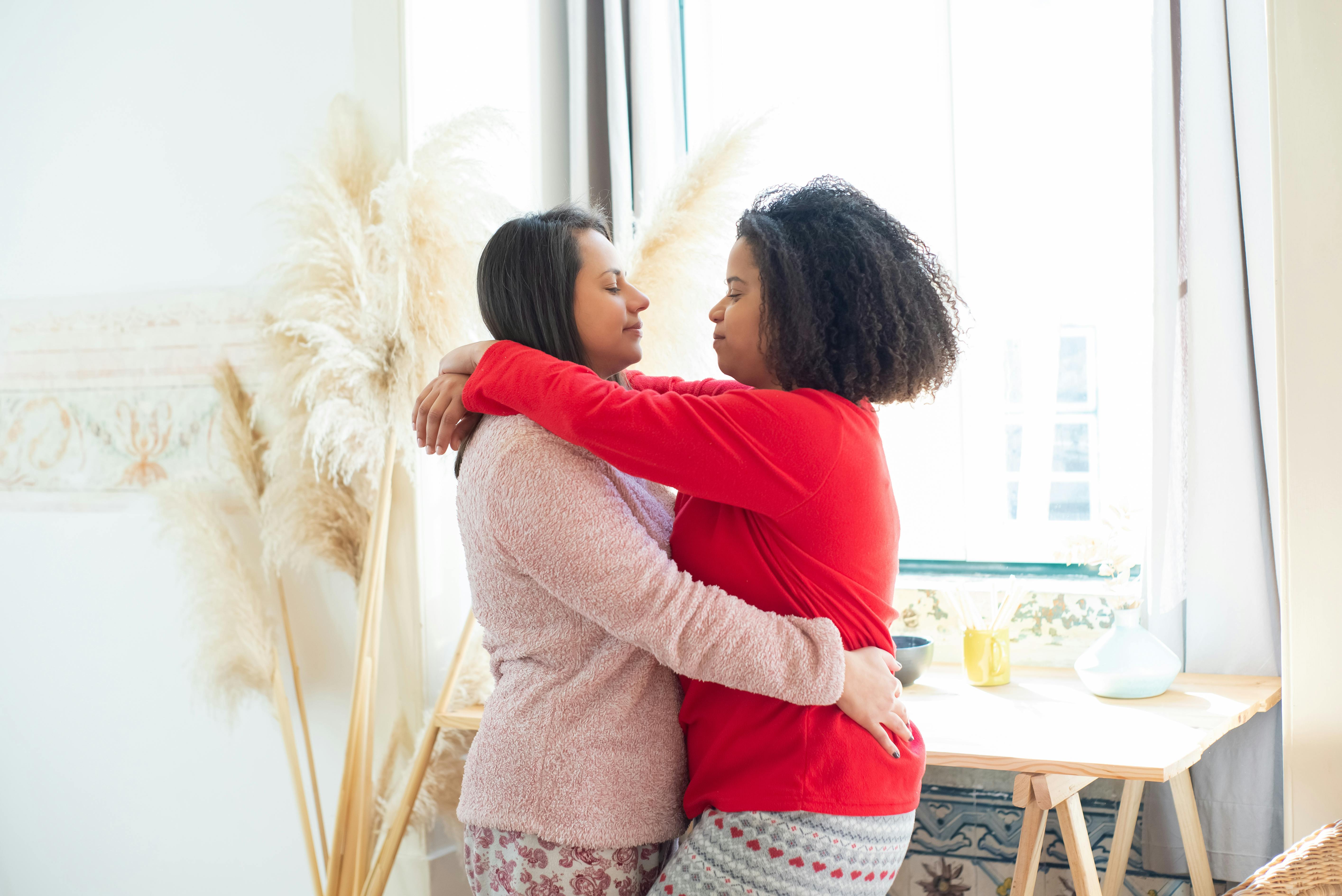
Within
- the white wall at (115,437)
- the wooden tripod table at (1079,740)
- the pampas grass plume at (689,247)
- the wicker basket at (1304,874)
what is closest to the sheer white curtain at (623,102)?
the pampas grass plume at (689,247)

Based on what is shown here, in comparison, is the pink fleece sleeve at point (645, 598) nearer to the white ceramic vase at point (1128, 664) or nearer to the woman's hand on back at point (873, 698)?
the woman's hand on back at point (873, 698)

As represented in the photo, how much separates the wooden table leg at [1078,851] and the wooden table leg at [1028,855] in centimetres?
3

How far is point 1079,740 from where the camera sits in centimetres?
161

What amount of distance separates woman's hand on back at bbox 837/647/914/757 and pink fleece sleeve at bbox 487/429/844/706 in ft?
0.08

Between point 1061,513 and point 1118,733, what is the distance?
2.51 ft

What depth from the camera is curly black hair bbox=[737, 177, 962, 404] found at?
1124 millimetres

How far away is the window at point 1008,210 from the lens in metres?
2.21

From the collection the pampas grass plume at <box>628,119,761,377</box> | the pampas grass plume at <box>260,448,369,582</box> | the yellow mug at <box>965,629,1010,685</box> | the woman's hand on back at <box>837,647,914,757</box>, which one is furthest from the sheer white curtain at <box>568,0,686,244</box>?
the woman's hand on back at <box>837,647,914,757</box>

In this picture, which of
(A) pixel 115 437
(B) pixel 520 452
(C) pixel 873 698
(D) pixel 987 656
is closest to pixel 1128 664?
(D) pixel 987 656

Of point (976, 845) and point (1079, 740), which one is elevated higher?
point (1079, 740)

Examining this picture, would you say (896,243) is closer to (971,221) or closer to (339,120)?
(971,221)

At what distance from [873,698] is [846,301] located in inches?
17.5

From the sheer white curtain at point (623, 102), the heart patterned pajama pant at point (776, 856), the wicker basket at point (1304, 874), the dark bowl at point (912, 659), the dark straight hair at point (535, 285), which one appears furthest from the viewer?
the sheer white curtain at point (623, 102)

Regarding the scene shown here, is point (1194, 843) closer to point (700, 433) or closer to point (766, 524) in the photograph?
point (766, 524)
